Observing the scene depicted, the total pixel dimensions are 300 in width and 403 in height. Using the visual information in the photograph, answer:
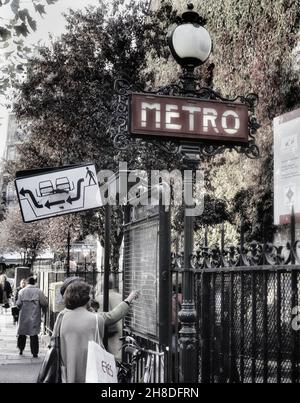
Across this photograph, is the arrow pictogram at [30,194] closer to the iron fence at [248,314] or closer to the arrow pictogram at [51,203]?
the arrow pictogram at [51,203]

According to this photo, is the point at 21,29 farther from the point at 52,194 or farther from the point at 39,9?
the point at 52,194

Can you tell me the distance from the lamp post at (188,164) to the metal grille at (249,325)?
0.11 m

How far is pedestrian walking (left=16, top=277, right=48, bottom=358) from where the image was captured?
12.9 meters

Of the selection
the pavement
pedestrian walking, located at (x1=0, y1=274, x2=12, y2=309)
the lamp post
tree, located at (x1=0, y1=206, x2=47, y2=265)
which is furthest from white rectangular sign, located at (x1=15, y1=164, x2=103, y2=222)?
tree, located at (x1=0, y1=206, x2=47, y2=265)

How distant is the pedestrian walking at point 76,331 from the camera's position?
4949mm

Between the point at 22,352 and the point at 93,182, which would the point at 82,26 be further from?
the point at 93,182

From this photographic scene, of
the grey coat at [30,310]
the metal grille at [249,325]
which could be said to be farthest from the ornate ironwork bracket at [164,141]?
the grey coat at [30,310]

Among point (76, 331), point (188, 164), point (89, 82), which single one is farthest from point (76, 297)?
point (89, 82)

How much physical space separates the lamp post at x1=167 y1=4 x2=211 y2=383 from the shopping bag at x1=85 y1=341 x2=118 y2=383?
597 mm

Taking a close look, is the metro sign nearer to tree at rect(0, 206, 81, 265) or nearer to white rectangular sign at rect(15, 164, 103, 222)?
white rectangular sign at rect(15, 164, 103, 222)

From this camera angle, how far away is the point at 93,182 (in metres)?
5.50
